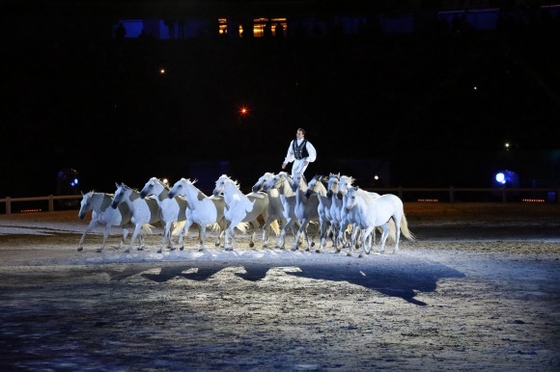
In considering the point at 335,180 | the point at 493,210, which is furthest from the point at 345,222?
the point at 493,210

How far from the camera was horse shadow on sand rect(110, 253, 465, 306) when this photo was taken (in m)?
15.2

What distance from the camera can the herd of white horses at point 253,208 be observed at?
66.5 feet

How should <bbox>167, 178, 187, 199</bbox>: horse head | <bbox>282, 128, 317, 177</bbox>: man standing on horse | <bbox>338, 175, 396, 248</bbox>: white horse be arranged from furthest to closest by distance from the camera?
1. <bbox>282, 128, 317, 177</bbox>: man standing on horse
2. <bbox>167, 178, 187, 199</bbox>: horse head
3. <bbox>338, 175, 396, 248</bbox>: white horse

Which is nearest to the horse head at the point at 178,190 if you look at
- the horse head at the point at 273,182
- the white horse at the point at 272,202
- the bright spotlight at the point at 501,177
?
the white horse at the point at 272,202

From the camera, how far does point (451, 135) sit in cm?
4831

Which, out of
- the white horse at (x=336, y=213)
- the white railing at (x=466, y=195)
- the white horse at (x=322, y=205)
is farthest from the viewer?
the white railing at (x=466, y=195)

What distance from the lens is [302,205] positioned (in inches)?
839

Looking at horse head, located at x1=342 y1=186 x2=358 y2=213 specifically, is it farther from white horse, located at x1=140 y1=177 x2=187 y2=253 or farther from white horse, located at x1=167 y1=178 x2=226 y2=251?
white horse, located at x1=140 y1=177 x2=187 y2=253

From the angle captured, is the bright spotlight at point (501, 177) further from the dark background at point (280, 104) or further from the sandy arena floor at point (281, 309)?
the sandy arena floor at point (281, 309)

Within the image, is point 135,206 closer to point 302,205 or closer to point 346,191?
point 302,205

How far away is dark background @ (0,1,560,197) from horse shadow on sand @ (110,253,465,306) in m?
27.0

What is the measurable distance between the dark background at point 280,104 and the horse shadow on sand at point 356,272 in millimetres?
27046

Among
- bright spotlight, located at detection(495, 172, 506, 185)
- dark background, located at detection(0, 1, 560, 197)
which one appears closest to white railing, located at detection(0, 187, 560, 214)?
bright spotlight, located at detection(495, 172, 506, 185)

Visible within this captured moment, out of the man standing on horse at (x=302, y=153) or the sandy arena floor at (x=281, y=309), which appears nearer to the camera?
the sandy arena floor at (x=281, y=309)
